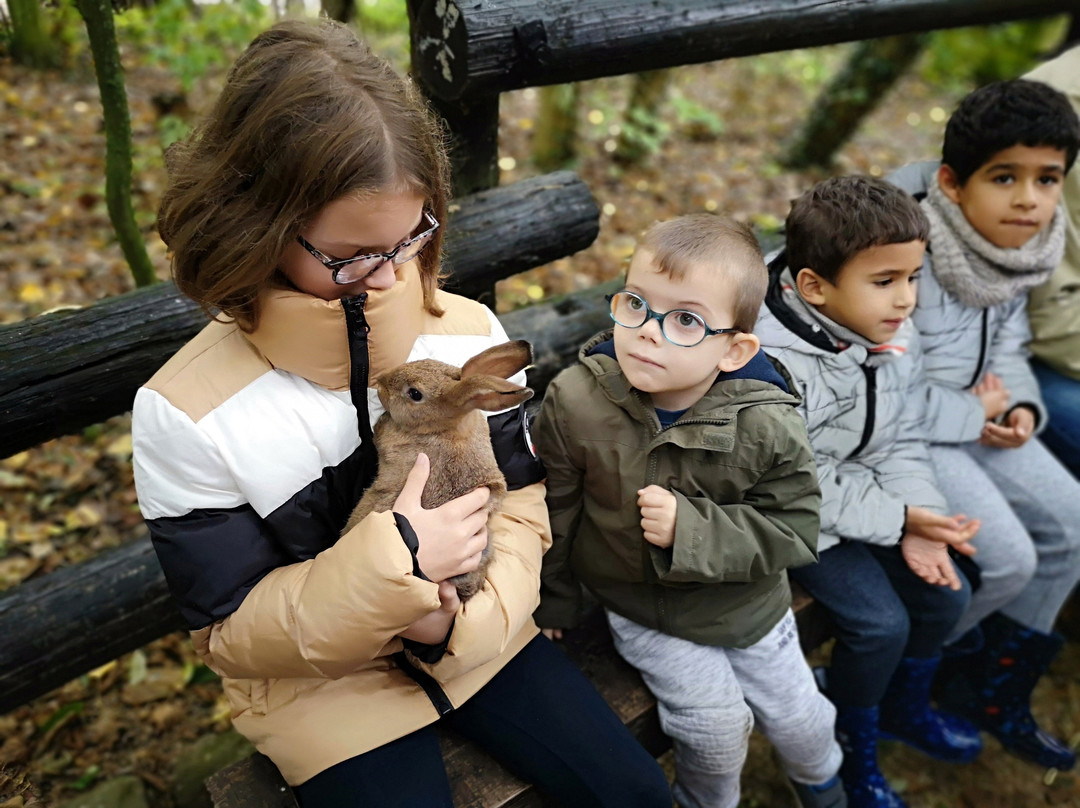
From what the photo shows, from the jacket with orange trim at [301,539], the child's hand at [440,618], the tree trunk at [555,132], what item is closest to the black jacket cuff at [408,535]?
the jacket with orange trim at [301,539]

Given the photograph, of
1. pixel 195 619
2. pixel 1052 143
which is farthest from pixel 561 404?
pixel 1052 143

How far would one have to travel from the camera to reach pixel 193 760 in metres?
3.11

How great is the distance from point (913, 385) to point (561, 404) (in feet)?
4.99

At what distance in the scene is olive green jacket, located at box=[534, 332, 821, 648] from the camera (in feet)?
7.23

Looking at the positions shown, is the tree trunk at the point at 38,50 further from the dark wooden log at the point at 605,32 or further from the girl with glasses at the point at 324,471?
the girl with glasses at the point at 324,471

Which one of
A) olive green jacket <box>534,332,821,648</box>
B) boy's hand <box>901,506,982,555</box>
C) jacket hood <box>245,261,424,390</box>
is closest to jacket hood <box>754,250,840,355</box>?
olive green jacket <box>534,332,821,648</box>

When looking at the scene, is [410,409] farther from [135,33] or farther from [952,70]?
[952,70]

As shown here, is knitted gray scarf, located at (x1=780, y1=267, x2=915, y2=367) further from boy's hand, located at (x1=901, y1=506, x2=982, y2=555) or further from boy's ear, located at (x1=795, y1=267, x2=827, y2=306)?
boy's hand, located at (x1=901, y1=506, x2=982, y2=555)

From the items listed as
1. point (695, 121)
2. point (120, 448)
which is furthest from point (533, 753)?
point (695, 121)

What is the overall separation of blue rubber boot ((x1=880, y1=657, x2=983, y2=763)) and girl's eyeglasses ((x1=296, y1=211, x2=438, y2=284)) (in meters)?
2.57

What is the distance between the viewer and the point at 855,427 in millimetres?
2750

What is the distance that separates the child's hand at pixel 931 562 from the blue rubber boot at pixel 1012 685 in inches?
29.4

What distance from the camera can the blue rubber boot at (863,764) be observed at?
291cm

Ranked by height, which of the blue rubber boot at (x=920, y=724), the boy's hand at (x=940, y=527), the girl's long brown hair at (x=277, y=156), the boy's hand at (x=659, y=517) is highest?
the girl's long brown hair at (x=277, y=156)
